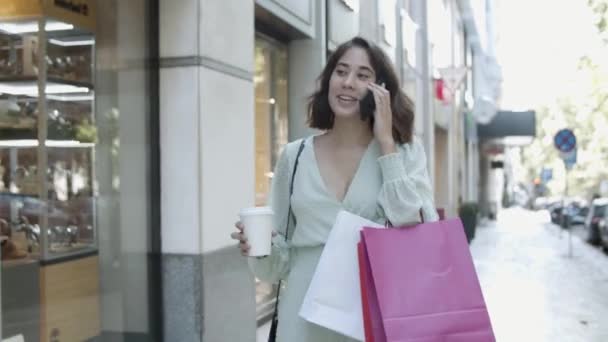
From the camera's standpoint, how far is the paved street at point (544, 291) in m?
8.45

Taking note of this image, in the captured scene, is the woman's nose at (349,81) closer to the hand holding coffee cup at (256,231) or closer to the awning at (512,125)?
the hand holding coffee cup at (256,231)

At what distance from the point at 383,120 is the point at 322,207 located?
1.15 ft

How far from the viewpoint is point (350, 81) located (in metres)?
2.48

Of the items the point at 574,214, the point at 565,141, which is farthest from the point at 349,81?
the point at 574,214

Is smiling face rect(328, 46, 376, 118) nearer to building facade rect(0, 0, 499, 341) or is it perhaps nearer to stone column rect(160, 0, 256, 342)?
building facade rect(0, 0, 499, 341)

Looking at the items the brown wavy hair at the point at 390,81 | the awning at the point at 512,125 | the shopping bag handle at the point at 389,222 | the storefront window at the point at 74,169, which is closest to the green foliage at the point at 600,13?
the storefront window at the point at 74,169

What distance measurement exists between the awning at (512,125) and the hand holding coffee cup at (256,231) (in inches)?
1259

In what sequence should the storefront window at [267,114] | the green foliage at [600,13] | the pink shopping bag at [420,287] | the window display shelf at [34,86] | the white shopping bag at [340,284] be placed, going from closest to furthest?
the pink shopping bag at [420,287], the white shopping bag at [340,284], the window display shelf at [34,86], the storefront window at [267,114], the green foliage at [600,13]

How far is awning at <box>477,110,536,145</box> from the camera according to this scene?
3294cm

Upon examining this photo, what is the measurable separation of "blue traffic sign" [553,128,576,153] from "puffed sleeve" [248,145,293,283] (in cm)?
1798

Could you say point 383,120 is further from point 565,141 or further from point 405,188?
point 565,141

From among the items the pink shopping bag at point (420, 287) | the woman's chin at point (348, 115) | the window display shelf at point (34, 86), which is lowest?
the pink shopping bag at point (420, 287)

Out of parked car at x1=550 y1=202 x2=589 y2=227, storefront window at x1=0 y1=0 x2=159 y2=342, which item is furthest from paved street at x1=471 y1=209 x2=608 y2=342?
parked car at x1=550 y1=202 x2=589 y2=227

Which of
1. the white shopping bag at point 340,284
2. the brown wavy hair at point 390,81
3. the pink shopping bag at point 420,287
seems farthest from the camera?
the brown wavy hair at point 390,81
